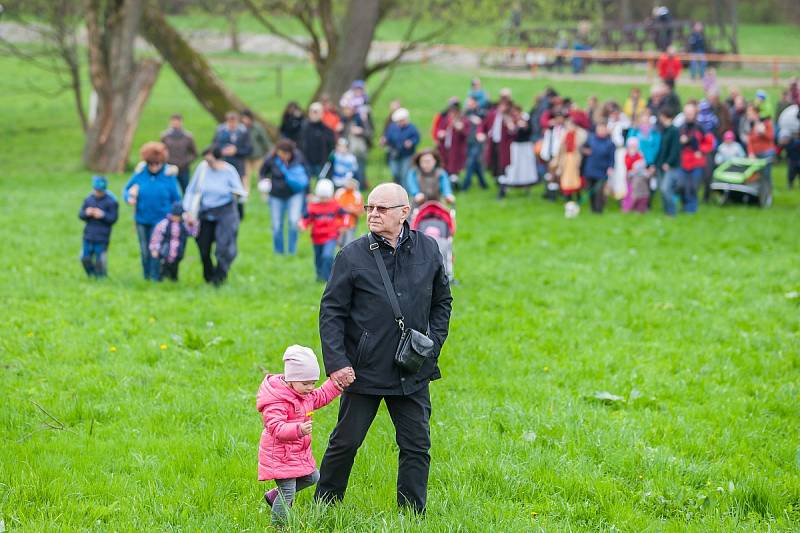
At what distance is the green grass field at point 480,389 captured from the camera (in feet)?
21.4

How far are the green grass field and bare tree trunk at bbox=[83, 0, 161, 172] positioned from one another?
9.29m

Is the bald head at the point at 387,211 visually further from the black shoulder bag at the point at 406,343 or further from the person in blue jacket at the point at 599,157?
the person in blue jacket at the point at 599,157

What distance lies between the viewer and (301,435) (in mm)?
5820

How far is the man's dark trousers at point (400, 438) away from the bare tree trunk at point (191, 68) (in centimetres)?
2272

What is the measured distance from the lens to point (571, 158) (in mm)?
19984

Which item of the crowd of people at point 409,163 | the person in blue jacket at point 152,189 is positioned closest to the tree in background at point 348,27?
the crowd of people at point 409,163

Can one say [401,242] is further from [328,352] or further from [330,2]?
[330,2]

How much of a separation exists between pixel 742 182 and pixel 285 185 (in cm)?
954

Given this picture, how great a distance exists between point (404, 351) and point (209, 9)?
27383 millimetres

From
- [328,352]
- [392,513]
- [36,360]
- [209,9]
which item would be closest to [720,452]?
[392,513]

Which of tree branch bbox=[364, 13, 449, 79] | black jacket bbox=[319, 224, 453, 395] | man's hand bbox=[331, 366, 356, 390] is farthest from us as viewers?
tree branch bbox=[364, 13, 449, 79]

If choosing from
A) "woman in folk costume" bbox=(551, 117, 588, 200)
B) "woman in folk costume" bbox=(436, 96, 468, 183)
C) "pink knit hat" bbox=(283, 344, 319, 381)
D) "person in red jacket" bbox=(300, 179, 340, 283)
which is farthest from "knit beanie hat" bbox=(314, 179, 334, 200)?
"woman in folk costume" bbox=(436, 96, 468, 183)

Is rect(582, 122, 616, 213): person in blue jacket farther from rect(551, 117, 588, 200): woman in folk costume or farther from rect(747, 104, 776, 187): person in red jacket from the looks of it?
rect(747, 104, 776, 187): person in red jacket

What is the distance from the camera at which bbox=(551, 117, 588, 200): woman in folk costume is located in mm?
19969
